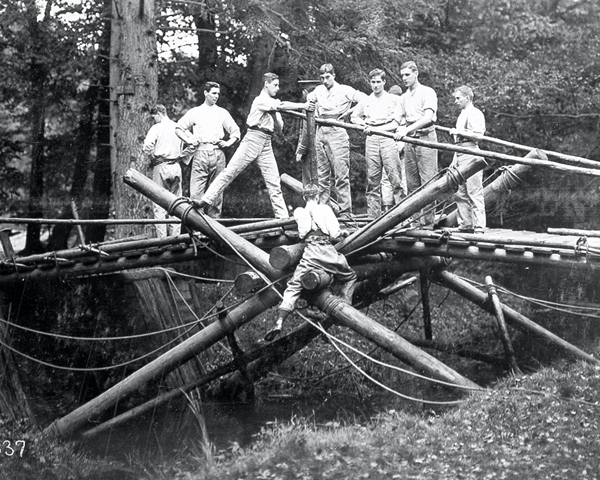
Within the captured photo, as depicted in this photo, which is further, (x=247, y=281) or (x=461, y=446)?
(x=247, y=281)

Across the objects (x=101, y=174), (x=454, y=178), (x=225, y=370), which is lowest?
(x=225, y=370)

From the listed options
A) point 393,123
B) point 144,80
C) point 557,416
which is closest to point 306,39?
point 144,80

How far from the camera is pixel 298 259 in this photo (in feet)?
36.7

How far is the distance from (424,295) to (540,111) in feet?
17.5

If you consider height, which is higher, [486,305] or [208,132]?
[208,132]

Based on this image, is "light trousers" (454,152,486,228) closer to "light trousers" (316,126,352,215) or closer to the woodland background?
"light trousers" (316,126,352,215)

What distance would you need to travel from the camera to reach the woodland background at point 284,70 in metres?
17.5

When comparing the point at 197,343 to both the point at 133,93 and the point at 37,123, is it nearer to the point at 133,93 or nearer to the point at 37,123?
the point at 133,93

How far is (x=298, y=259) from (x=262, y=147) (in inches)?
93.5

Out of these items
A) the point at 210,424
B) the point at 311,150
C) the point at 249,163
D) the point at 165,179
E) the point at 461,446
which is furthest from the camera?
the point at 165,179

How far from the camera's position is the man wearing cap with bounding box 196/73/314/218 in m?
12.7

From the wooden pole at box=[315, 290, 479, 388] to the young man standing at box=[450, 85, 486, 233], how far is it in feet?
6.17

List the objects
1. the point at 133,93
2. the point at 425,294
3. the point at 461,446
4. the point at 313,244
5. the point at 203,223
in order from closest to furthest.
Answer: the point at 461,446 < the point at 313,244 < the point at 203,223 < the point at 425,294 < the point at 133,93

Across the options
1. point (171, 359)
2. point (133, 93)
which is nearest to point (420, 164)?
point (171, 359)
